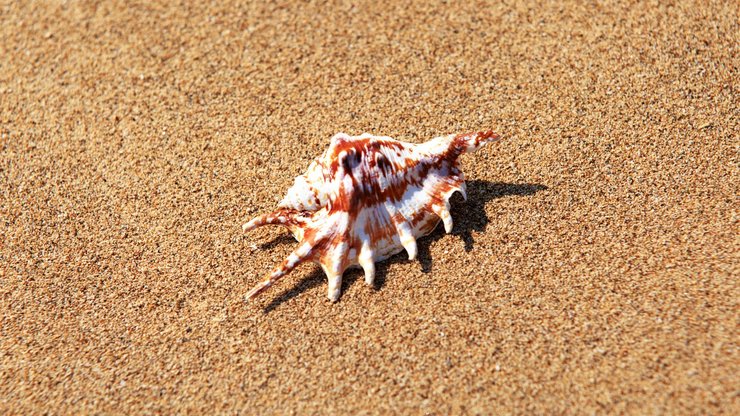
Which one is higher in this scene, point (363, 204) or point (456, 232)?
point (363, 204)

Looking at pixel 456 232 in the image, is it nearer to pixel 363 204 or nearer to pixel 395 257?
pixel 395 257

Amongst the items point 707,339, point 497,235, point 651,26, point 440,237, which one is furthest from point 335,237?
point 651,26

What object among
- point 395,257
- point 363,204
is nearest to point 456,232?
point 395,257

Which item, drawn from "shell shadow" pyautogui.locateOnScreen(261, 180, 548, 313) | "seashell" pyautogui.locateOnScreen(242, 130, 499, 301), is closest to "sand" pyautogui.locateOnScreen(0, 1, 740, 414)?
"shell shadow" pyautogui.locateOnScreen(261, 180, 548, 313)

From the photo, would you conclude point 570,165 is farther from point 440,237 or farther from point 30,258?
point 30,258

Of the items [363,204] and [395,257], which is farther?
[395,257]

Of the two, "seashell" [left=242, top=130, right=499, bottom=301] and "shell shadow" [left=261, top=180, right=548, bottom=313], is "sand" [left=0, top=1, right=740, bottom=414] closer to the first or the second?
"shell shadow" [left=261, top=180, right=548, bottom=313]
